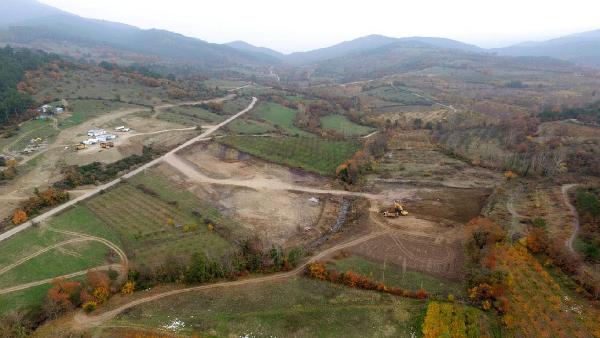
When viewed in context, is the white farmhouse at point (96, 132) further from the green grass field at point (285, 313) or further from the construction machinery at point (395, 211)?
the construction machinery at point (395, 211)

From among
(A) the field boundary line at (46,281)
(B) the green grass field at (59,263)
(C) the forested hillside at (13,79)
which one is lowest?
(A) the field boundary line at (46,281)

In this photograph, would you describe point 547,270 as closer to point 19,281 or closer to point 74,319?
→ point 74,319

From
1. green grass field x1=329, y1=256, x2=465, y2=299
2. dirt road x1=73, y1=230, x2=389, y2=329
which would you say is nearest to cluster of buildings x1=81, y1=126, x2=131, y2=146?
dirt road x1=73, y1=230, x2=389, y2=329

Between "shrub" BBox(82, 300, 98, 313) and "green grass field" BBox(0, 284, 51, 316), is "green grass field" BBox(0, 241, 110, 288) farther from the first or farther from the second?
"shrub" BBox(82, 300, 98, 313)

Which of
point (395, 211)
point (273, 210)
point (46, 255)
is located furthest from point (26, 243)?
point (395, 211)

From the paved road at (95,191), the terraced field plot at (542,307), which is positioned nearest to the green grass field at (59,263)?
the paved road at (95,191)
